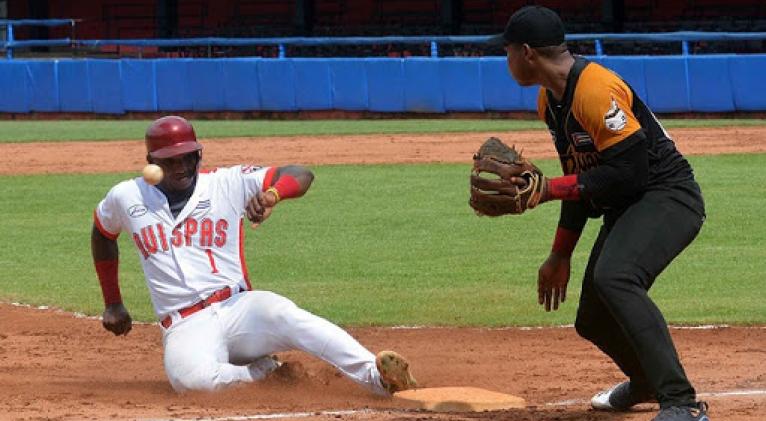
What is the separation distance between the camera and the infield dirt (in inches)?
220

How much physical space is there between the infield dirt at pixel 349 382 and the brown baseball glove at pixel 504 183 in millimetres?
873

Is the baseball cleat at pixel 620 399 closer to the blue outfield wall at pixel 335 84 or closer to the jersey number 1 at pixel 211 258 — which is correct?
the jersey number 1 at pixel 211 258

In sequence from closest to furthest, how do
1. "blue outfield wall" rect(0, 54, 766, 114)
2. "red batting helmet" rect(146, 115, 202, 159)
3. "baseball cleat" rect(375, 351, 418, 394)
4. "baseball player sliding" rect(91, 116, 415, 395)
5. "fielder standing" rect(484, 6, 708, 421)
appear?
"fielder standing" rect(484, 6, 708, 421)
"baseball cleat" rect(375, 351, 418, 394)
"baseball player sliding" rect(91, 116, 415, 395)
"red batting helmet" rect(146, 115, 202, 159)
"blue outfield wall" rect(0, 54, 766, 114)

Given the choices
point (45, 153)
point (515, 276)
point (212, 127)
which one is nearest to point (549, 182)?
point (515, 276)

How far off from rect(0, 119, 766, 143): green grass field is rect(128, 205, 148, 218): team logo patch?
1508 centimetres

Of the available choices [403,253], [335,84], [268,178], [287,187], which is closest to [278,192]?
[287,187]

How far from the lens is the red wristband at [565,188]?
4.92 meters

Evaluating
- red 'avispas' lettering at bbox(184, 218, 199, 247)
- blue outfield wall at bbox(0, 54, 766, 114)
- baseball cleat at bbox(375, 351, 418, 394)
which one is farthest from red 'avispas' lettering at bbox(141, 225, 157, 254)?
blue outfield wall at bbox(0, 54, 766, 114)

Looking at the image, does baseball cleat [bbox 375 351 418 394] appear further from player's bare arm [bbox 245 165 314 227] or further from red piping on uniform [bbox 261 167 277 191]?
red piping on uniform [bbox 261 167 277 191]

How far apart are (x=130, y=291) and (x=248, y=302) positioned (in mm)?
3658

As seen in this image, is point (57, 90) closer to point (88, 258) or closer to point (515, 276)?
point (88, 258)

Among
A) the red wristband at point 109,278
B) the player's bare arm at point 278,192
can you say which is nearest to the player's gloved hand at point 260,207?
the player's bare arm at point 278,192

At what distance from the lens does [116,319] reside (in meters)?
6.35

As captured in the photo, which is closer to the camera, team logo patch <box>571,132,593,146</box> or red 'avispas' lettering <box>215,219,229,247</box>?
team logo patch <box>571,132,593,146</box>
